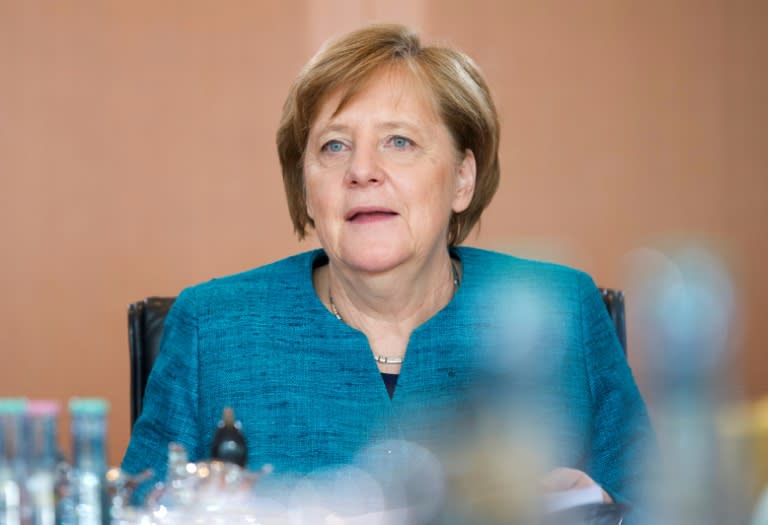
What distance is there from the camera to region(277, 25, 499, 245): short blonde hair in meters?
1.68

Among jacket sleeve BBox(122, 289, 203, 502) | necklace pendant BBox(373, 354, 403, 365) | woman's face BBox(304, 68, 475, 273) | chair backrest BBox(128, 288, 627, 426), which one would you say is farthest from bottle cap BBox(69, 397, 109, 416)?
chair backrest BBox(128, 288, 627, 426)

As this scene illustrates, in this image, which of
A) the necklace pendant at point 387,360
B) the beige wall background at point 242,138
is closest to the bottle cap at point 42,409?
the necklace pendant at point 387,360

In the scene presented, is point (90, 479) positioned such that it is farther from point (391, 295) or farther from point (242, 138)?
point (242, 138)

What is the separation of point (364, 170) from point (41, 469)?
86 cm

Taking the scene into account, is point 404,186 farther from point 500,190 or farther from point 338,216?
point 500,190

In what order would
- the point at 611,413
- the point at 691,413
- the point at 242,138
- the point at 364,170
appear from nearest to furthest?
the point at 691,413 → the point at 364,170 → the point at 611,413 → the point at 242,138

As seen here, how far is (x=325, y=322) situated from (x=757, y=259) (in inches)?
85.4

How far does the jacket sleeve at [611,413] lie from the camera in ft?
5.37

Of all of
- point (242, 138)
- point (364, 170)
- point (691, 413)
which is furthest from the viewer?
point (242, 138)

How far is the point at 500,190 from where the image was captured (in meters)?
3.27

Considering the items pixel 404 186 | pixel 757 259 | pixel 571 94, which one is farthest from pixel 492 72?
pixel 404 186

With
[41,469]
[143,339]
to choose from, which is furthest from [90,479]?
[143,339]

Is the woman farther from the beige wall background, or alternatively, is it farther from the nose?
the beige wall background

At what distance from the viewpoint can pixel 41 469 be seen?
33.2 inches
